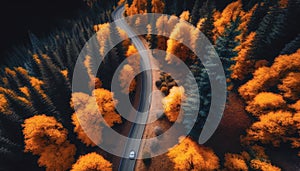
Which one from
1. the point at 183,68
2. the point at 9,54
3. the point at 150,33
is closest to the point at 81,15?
the point at 9,54

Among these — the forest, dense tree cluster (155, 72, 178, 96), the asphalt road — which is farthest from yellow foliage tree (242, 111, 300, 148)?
the asphalt road

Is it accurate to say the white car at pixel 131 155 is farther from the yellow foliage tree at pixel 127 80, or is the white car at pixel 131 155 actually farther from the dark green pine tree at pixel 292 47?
the dark green pine tree at pixel 292 47

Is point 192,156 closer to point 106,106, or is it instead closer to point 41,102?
point 106,106

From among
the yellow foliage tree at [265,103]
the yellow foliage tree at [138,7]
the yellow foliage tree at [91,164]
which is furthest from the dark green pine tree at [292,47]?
the yellow foliage tree at [138,7]

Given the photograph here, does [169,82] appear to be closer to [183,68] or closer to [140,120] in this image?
[183,68]

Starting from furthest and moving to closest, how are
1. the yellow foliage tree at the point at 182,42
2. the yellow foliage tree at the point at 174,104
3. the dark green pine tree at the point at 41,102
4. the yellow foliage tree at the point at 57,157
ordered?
the yellow foliage tree at the point at 182,42, the yellow foliage tree at the point at 174,104, the dark green pine tree at the point at 41,102, the yellow foliage tree at the point at 57,157

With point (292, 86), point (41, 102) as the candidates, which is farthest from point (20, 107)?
point (292, 86)

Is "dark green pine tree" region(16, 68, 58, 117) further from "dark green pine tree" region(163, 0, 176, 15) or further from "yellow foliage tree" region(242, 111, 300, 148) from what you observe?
"dark green pine tree" region(163, 0, 176, 15)
